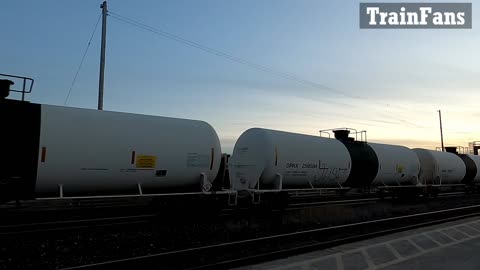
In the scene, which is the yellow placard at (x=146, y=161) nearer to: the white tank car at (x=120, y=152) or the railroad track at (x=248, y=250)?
A: the white tank car at (x=120, y=152)

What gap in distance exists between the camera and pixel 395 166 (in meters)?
20.8

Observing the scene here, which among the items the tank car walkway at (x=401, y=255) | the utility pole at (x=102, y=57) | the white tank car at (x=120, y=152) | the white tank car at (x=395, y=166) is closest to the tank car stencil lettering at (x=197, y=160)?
the white tank car at (x=120, y=152)

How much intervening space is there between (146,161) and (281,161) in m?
5.51

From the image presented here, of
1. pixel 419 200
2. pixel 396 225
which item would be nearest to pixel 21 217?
pixel 396 225

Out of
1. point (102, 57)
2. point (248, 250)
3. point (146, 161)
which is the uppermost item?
point (102, 57)

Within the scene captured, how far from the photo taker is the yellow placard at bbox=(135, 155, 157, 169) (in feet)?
37.5

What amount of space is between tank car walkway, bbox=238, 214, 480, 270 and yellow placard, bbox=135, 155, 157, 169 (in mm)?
5299

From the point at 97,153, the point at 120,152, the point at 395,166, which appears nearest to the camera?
the point at 97,153

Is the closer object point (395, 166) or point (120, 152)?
point (120, 152)

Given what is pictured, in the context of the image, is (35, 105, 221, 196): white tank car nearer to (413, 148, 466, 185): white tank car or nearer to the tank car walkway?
the tank car walkway

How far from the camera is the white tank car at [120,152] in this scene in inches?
394

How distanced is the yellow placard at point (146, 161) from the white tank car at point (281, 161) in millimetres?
4392

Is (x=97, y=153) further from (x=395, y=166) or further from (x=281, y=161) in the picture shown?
(x=395, y=166)

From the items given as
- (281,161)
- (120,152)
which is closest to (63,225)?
(120,152)
